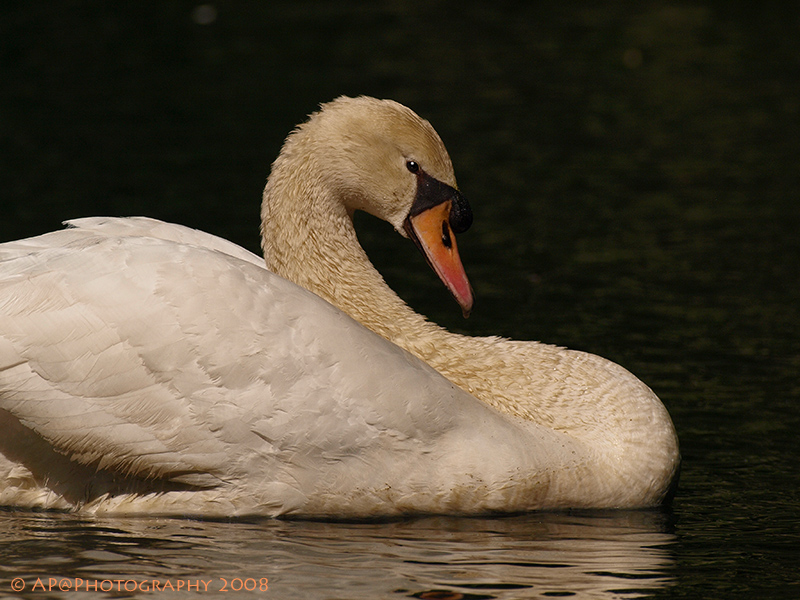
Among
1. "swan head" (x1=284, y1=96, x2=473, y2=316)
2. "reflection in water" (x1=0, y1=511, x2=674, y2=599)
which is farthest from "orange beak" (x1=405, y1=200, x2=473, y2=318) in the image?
"reflection in water" (x1=0, y1=511, x2=674, y2=599)

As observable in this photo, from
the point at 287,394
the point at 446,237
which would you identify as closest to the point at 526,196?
the point at 446,237

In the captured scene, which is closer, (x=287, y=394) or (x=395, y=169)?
(x=287, y=394)

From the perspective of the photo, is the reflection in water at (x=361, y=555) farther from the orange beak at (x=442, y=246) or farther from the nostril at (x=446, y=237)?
the nostril at (x=446, y=237)

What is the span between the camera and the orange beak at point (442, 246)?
7.16 meters

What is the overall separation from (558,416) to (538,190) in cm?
817

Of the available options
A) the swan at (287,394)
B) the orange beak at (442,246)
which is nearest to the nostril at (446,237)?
the orange beak at (442,246)

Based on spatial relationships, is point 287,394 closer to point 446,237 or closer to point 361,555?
point 361,555

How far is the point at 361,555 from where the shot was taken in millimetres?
6016

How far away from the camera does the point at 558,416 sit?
276 inches

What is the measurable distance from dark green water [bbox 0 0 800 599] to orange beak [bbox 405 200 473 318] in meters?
1.28

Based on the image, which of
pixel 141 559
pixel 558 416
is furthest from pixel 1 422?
pixel 558 416

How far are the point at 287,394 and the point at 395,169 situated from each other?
61.0 inches

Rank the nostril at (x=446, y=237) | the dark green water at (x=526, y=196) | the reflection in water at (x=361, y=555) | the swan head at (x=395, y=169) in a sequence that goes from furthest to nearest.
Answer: the nostril at (x=446, y=237) → the swan head at (x=395, y=169) → the dark green water at (x=526, y=196) → the reflection in water at (x=361, y=555)

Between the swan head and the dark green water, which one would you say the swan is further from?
the dark green water
